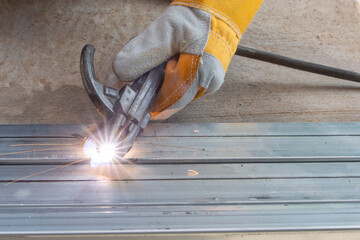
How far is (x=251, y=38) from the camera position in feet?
7.93

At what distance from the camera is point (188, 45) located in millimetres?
1412

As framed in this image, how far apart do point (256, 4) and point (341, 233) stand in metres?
1.07

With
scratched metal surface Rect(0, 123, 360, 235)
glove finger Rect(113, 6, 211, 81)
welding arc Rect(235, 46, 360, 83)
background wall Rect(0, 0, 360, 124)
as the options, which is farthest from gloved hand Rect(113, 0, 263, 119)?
welding arc Rect(235, 46, 360, 83)

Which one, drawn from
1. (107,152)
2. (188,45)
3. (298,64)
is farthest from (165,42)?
(298,64)

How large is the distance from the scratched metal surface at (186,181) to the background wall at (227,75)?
1.12 ft

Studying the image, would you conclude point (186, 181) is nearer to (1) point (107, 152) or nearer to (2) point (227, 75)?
(1) point (107, 152)

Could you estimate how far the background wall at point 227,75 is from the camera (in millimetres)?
2002

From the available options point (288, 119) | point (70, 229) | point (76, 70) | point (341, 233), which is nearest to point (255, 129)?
point (288, 119)

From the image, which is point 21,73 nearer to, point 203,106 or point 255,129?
point 203,106

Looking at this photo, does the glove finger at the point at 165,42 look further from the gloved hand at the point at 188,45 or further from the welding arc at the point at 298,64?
the welding arc at the point at 298,64

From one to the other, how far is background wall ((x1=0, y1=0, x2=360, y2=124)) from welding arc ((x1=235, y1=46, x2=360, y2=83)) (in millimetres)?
103

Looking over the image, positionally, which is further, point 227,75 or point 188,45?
point 227,75

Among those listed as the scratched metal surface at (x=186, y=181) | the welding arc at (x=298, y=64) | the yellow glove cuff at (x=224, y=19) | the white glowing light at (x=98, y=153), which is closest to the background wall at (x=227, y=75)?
the welding arc at (x=298, y=64)

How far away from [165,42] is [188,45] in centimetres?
10
